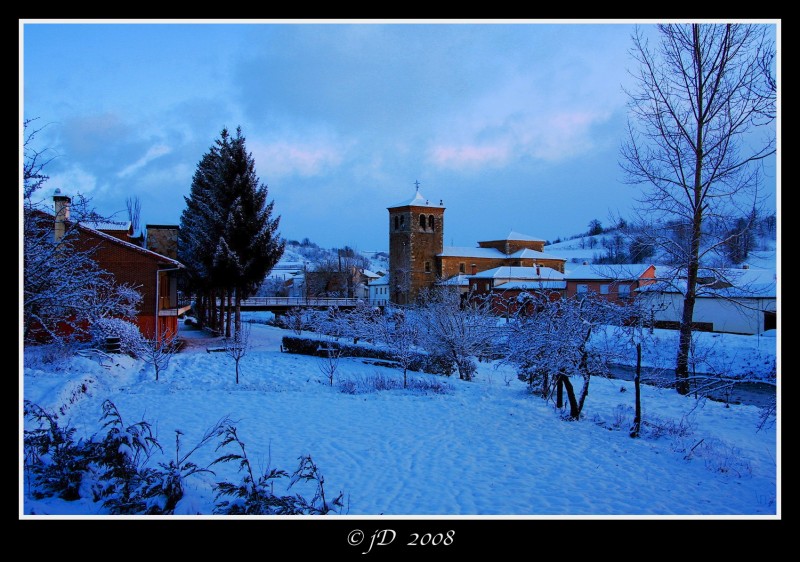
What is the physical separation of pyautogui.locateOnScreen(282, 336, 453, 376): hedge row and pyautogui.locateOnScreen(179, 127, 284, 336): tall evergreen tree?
3.88 metres

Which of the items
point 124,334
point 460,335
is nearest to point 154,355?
point 124,334

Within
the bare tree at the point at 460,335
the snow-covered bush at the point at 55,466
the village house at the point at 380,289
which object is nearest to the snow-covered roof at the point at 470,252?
the village house at the point at 380,289

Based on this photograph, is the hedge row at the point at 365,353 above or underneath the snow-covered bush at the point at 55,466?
underneath

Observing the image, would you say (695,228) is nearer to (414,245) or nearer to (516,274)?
(516,274)

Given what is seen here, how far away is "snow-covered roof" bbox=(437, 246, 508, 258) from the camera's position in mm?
61094

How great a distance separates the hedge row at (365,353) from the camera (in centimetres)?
1872

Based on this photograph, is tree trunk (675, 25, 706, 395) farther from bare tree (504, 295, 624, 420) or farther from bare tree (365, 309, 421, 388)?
bare tree (365, 309, 421, 388)

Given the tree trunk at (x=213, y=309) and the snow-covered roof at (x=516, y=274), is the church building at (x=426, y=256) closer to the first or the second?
the snow-covered roof at (x=516, y=274)

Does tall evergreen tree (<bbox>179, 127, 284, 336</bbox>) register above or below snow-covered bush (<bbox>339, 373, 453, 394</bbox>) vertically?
above

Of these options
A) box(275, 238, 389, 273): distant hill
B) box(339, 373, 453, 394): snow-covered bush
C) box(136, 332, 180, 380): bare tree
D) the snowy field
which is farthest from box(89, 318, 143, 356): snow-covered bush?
box(275, 238, 389, 273): distant hill

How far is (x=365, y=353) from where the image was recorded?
72.0 feet

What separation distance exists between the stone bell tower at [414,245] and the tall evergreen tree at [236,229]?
34043 mm

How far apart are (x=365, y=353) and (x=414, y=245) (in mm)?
39196
